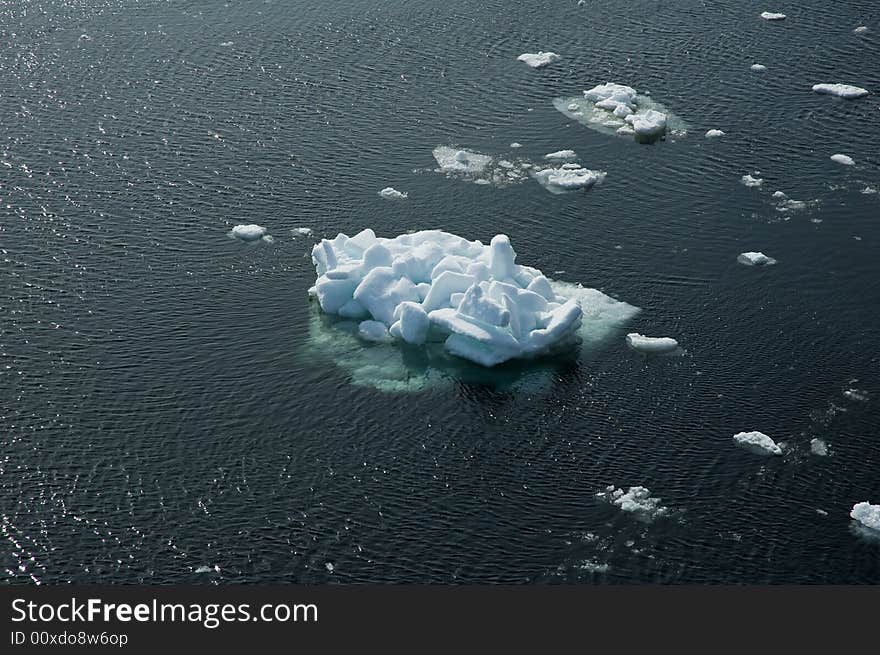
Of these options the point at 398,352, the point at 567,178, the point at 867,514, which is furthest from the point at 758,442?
the point at 567,178

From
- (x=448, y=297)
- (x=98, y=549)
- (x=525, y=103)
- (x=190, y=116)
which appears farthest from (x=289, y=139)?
(x=98, y=549)

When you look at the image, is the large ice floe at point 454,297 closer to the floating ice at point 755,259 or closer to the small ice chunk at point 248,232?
the small ice chunk at point 248,232

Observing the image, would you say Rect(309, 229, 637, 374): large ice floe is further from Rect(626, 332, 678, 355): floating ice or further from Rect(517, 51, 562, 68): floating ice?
Rect(517, 51, 562, 68): floating ice

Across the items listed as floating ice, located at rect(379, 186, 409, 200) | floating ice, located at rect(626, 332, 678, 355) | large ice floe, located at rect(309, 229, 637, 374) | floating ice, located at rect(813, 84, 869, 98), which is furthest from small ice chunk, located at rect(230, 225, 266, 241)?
floating ice, located at rect(813, 84, 869, 98)

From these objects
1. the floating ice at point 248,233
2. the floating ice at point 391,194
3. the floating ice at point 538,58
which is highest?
the floating ice at point 248,233

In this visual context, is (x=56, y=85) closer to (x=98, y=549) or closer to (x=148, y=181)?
(x=148, y=181)

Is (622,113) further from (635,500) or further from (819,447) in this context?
(635,500)

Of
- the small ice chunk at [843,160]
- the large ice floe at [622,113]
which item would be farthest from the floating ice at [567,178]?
the small ice chunk at [843,160]
